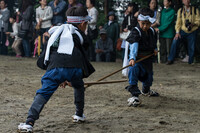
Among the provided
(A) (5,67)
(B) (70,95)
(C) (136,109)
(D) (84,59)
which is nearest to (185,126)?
(C) (136,109)

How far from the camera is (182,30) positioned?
10523 millimetres

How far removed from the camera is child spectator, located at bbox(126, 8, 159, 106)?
17.3 ft

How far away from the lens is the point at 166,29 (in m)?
10.8

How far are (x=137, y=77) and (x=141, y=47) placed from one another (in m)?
0.47

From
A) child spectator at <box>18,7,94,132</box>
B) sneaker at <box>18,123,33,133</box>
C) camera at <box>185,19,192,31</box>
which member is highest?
camera at <box>185,19,192,31</box>


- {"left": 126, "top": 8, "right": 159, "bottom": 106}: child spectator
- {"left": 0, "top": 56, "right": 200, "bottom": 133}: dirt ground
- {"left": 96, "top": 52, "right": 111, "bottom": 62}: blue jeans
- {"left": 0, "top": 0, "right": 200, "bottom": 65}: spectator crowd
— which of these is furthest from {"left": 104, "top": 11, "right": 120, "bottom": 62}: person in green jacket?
{"left": 126, "top": 8, "right": 159, "bottom": 106}: child spectator

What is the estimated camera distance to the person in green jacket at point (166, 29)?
10.4m

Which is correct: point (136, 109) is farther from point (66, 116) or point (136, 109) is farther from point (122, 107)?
point (66, 116)

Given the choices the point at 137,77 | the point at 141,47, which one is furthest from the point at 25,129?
the point at 141,47

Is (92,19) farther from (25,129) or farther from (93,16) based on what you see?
(25,129)

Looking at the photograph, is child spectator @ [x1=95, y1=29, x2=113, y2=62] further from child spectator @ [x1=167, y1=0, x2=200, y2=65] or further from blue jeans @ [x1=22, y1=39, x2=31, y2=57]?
Result: blue jeans @ [x1=22, y1=39, x2=31, y2=57]

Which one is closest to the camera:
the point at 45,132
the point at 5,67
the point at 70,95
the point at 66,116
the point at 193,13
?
the point at 45,132

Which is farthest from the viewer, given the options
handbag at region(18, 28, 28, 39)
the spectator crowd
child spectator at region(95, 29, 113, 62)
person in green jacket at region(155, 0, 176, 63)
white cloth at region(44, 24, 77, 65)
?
handbag at region(18, 28, 28, 39)

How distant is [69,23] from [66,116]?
3.76 feet
